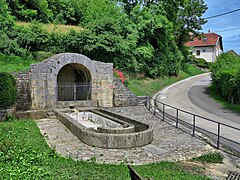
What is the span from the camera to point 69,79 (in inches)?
695

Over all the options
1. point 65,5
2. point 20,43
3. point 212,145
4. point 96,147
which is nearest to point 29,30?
point 20,43

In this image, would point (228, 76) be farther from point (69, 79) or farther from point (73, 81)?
point (69, 79)

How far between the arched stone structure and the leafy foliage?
8.94 m

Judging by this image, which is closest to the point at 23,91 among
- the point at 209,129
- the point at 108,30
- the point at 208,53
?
the point at 209,129

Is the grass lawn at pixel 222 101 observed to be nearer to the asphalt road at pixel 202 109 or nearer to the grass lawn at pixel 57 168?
the asphalt road at pixel 202 109

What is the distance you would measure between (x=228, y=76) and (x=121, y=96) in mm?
8719

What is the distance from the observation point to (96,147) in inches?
304

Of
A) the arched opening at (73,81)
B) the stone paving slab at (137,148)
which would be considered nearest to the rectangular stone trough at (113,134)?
the stone paving slab at (137,148)

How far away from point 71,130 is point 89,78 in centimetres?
649

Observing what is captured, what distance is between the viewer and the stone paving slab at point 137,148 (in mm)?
6832

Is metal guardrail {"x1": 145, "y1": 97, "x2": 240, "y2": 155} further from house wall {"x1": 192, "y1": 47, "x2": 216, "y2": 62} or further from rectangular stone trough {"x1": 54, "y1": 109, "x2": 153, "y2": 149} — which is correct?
house wall {"x1": 192, "y1": 47, "x2": 216, "y2": 62}

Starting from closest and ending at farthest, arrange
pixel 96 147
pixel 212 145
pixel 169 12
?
pixel 96 147 < pixel 212 145 < pixel 169 12

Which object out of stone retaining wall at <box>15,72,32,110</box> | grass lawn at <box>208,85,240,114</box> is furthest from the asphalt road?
stone retaining wall at <box>15,72,32,110</box>

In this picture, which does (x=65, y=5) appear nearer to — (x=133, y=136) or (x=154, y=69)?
(x=154, y=69)
